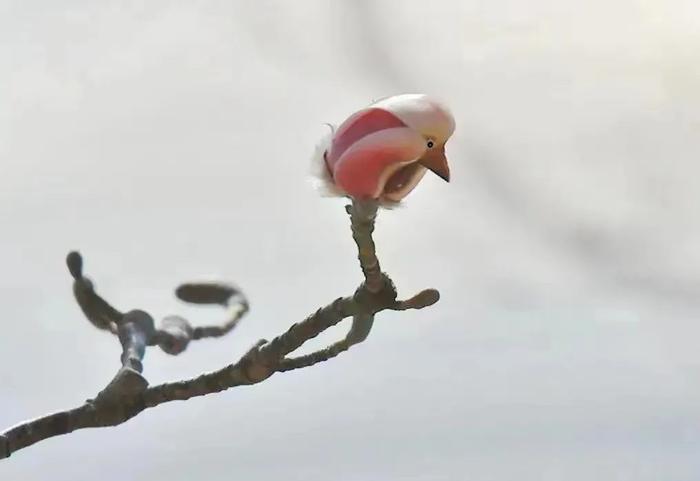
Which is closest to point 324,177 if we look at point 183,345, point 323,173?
point 323,173

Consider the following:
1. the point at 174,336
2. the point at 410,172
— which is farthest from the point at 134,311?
the point at 410,172

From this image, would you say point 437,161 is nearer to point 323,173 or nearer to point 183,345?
point 323,173

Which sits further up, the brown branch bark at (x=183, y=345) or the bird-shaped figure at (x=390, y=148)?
the bird-shaped figure at (x=390, y=148)

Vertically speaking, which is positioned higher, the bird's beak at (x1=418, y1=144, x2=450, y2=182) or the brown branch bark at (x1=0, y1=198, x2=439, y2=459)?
the bird's beak at (x1=418, y1=144, x2=450, y2=182)

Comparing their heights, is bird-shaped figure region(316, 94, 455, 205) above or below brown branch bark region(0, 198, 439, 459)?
above

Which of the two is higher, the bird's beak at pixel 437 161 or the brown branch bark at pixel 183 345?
the bird's beak at pixel 437 161
